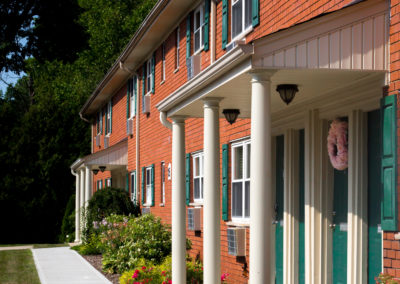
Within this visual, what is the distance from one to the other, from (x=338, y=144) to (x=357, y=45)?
173 centimetres

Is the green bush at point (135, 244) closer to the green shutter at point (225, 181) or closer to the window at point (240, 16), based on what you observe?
the green shutter at point (225, 181)

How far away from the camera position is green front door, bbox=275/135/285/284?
10766 mm

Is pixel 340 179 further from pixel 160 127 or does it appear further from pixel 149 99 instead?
pixel 149 99

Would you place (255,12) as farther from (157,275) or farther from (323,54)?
(157,275)

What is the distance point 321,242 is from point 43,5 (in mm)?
36523

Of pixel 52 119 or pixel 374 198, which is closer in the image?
pixel 374 198

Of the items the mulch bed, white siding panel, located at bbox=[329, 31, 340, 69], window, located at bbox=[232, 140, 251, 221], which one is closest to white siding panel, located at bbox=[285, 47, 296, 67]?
white siding panel, located at bbox=[329, 31, 340, 69]

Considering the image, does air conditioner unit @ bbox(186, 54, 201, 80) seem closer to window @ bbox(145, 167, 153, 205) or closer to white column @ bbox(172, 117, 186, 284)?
white column @ bbox(172, 117, 186, 284)

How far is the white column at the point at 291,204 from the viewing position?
Result: 1011cm

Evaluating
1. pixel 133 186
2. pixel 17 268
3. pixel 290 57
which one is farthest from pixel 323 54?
pixel 133 186

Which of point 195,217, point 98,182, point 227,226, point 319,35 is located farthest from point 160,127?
point 98,182

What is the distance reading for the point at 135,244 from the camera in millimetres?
15406

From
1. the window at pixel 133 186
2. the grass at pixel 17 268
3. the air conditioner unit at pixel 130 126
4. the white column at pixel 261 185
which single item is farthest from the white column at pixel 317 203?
the air conditioner unit at pixel 130 126

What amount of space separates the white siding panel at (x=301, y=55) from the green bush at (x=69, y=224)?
80.1 feet
